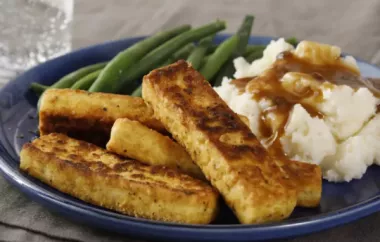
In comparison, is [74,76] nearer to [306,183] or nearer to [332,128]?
[332,128]

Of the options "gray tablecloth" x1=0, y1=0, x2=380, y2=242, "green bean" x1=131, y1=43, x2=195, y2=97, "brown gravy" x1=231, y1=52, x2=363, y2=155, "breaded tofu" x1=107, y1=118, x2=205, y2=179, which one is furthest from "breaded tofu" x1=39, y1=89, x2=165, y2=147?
"gray tablecloth" x1=0, y1=0, x2=380, y2=242

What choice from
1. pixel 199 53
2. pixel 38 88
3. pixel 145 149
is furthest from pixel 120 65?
pixel 145 149

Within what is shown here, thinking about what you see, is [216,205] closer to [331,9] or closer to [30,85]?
[30,85]

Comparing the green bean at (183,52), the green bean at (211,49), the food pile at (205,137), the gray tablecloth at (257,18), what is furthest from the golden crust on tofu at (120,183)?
the gray tablecloth at (257,18)

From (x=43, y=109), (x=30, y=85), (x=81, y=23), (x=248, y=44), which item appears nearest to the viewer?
(x=43, y=109)

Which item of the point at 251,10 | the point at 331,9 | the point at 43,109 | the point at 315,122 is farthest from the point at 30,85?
the point at 331,9
